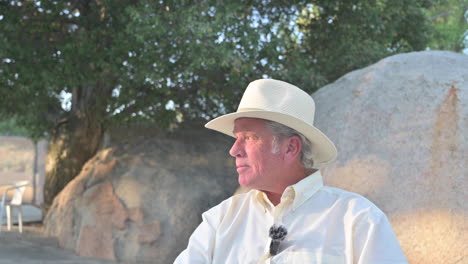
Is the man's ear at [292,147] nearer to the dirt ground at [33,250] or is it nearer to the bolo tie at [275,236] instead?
the bolo tie at [275,236]

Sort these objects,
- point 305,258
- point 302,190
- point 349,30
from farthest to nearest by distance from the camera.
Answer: point 349,30 → point 302,190 → point 305,258

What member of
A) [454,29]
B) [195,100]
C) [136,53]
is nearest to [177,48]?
[136,53]

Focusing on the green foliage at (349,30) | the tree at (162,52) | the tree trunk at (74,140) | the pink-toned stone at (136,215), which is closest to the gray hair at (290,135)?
the tree at (162,52)

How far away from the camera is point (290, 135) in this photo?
2635 millimetres

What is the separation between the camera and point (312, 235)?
244cm

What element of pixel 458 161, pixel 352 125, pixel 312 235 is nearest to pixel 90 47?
pixel 352 125

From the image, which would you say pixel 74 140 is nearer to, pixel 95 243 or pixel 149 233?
pixel 95 243

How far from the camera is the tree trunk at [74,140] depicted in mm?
9188

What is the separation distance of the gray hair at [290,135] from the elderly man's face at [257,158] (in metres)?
0.02

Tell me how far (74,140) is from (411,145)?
5.87 metres

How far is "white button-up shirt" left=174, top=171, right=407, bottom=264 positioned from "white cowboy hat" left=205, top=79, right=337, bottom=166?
0.43ft

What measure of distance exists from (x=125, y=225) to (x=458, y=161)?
4.14 meters

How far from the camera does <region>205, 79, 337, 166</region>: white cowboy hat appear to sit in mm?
2557

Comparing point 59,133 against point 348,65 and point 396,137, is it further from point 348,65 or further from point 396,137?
point 396,137
